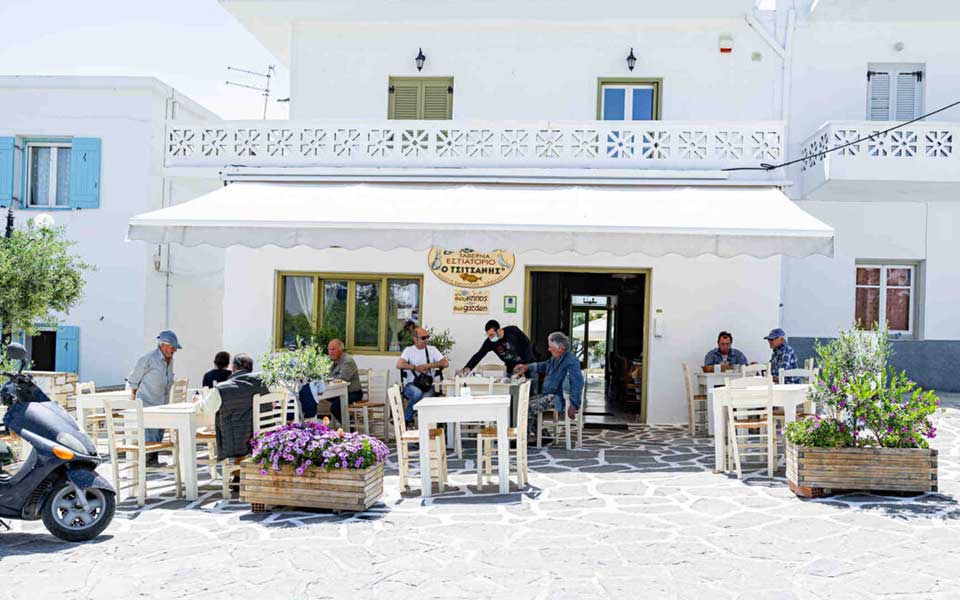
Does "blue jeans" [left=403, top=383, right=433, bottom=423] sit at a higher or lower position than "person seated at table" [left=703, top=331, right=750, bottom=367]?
lower

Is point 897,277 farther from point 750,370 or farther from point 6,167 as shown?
point 6,167

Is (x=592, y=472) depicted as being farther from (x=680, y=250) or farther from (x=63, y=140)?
(x=63, y=140)

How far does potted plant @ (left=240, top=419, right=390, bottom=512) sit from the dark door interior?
993 cm

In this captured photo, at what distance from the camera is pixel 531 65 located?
14906 millimetres

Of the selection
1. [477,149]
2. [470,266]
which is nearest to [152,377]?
[470,266]

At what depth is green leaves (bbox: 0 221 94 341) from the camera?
10.7 metres

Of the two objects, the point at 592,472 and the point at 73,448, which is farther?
the point at 592,472

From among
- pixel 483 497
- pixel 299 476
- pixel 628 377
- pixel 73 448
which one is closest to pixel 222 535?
pixel 299 476

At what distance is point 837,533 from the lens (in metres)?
6.40

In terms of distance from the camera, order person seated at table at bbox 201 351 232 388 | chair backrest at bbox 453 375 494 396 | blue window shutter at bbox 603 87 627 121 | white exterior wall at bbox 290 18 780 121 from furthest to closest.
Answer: blue window shutter at bbox 603 87 627 121 → white exterior wall at bbox 290 18 780 121 → chair backrest at bbox 453 375 494 396 → person seated at table at bbox 201 351 232 388

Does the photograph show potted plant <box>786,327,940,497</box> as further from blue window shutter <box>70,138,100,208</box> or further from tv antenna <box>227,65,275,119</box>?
tv antenna <box>227,65,275,119</box>

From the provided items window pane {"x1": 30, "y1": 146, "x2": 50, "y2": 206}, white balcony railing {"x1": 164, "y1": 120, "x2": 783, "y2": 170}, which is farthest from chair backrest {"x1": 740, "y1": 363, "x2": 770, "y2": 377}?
window pane {"x1": 30, "y1": 146, "x2": 50, "y2": 206}

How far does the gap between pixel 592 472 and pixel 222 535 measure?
4154mm

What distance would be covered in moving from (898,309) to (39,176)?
17.6 m
